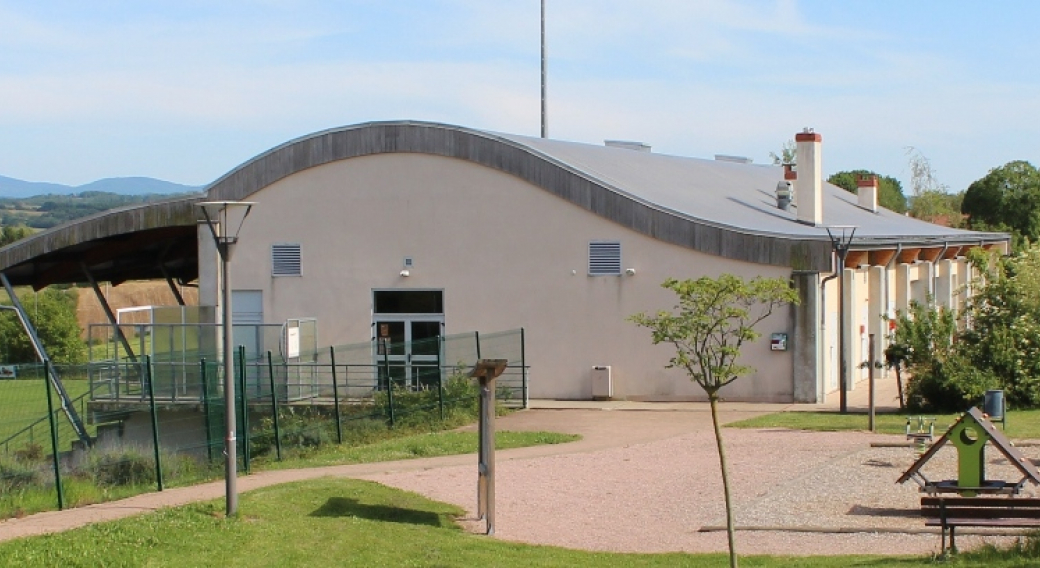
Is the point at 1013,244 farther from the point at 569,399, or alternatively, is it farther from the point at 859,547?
the point at 859,547

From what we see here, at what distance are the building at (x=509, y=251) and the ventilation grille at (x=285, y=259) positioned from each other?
4 centimetres

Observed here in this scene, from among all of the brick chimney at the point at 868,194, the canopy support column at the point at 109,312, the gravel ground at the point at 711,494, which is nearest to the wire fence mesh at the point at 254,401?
the canopy support column at the point at 109,312

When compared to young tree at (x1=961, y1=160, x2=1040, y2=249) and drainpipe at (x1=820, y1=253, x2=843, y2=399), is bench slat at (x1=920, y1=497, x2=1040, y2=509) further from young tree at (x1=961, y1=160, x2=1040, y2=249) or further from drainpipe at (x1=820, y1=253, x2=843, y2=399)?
young tree at (x1=961, y1=160, x2=1040, y2=249)

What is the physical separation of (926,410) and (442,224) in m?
12.2

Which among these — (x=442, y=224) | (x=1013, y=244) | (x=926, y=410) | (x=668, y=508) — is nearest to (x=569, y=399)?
(x=442, y=224)

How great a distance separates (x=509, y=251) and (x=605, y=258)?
7.83 feet

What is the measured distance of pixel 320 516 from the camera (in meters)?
15.8

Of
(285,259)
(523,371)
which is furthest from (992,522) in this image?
(285,259)

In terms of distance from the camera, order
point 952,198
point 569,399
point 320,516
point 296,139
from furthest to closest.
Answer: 1. point 952,198
2. point 296,139
3. point 569,399
4. point 320,516

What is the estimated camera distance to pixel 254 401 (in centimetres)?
2772

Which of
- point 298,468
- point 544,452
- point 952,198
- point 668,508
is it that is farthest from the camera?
point 952,198

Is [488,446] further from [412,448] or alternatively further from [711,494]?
[412,448]

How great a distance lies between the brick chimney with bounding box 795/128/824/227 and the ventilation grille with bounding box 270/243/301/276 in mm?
12989

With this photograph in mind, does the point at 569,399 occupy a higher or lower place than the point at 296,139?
lower
